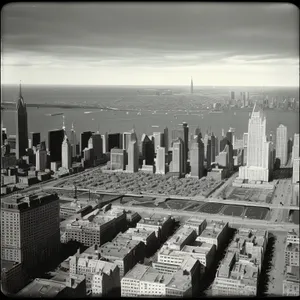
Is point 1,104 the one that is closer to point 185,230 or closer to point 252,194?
point 185,230

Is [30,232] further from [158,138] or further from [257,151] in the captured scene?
[257,151]

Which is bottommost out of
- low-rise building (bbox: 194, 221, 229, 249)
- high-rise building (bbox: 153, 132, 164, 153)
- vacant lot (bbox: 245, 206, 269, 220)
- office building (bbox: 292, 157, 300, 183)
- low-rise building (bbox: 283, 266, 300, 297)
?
low-rise building (bbox: 283, 266, 300, 297)

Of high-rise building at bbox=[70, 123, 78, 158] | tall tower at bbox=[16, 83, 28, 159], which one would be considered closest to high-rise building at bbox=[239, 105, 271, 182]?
high-rise building at bbox=[70, 123, 78, 158]

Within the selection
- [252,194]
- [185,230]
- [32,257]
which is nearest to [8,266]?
[32,257]

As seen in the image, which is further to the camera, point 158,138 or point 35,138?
point 158,138

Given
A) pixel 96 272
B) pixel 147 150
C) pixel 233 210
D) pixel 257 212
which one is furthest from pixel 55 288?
pixel 257 212

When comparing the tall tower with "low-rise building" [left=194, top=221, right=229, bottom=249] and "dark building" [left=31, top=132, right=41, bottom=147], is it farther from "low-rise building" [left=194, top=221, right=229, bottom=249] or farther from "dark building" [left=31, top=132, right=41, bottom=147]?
"low-rise building" [left=194, top=221, right=229, bottom=249]
